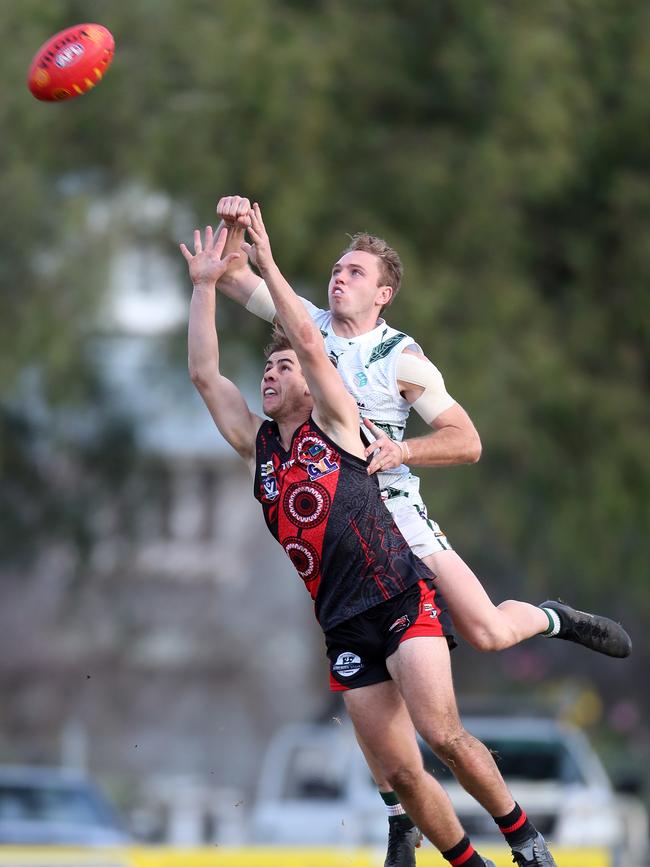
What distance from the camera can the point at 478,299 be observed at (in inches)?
692

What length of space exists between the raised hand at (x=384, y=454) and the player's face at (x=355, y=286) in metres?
0.58

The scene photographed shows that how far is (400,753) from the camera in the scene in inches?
259

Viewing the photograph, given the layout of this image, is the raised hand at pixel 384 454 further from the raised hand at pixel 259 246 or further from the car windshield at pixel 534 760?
the car windshield at pixel 534 760

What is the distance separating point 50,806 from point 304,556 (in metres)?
8.33

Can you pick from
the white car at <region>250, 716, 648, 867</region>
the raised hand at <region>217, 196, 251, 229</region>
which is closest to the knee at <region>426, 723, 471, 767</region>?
the raised hand at <region>217, 196, 251, 229</region>

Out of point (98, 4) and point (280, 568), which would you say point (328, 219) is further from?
point (280, 568)

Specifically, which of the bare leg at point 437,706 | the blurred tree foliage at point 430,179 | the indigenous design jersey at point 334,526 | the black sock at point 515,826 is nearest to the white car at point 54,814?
the blurred tree foliage at point 430,179

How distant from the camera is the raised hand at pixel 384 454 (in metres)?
6.41

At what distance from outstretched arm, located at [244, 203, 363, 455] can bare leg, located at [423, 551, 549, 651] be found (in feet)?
2.49

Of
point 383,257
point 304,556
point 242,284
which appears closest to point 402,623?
point 304,556

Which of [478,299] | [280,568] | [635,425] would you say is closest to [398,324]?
[478,299]

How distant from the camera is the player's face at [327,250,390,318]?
21.9 ft

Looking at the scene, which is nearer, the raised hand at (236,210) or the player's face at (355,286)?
the raised hand at (236,210)

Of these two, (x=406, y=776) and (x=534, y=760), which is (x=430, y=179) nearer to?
(x=534, y=760)
